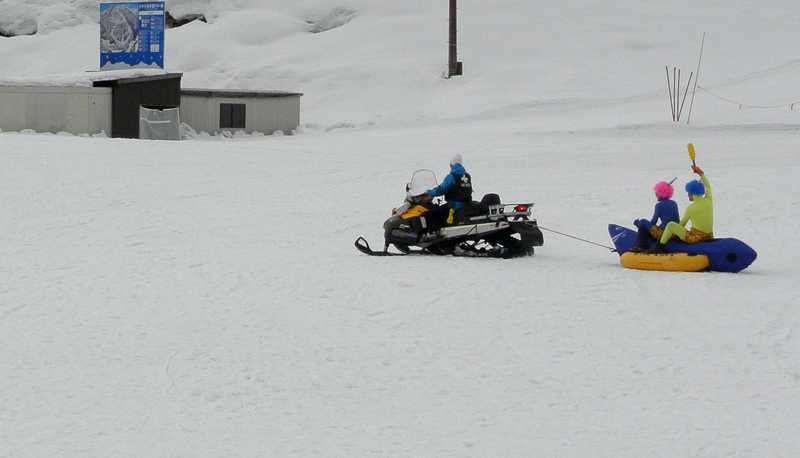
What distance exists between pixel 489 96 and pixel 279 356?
39.2 metres

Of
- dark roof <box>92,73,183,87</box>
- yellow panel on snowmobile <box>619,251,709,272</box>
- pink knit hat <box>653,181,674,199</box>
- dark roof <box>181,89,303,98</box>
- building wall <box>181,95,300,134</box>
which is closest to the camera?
yellow panel on snowmobile <box>619,251,709,272</box>

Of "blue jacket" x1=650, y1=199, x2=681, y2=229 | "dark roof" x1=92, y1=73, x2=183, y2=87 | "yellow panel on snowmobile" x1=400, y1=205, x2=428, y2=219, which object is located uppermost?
"dark roof" x1=92, y1=73, x2=183, y2=87

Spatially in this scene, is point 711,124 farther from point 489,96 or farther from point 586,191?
point 586,191

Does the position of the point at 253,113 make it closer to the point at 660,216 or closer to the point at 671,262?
the point at 660,216

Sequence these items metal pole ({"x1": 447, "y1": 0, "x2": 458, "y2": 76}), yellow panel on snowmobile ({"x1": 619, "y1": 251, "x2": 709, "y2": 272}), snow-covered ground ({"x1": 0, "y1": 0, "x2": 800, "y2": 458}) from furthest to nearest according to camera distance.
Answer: metal pole ({"x1": 447, "y1": 0, "x2": 458, "y2": 76}), yellow panel on snowmobile ({"x1": 619, "y1": 251, "x2": 709, "y2": 272}), snow-covered ground ({"x1": 0, "y1": 0, "x2": 800, "y2": 458})

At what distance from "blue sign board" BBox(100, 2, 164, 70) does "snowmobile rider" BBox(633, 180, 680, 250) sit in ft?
107

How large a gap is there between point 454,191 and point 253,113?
96.3 feet

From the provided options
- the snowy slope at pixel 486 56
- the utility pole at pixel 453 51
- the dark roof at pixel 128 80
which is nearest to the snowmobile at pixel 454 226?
the snowy slope at pixel 486 56

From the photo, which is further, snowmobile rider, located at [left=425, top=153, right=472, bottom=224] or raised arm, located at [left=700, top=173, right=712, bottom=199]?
snowmobile rider, located at [left=425, top=153, right=472, bottom=224]

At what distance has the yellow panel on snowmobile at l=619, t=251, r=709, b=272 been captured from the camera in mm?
12094

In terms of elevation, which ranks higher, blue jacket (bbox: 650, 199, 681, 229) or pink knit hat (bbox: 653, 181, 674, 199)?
pink knit hat (bbox: 653, 181, 674, 199)

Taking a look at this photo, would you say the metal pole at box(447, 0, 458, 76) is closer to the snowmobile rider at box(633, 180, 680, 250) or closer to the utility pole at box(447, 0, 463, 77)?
the utility pole at box(447, 0, 463, 77)

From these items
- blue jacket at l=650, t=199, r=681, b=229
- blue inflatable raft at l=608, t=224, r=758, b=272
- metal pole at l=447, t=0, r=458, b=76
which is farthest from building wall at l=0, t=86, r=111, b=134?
blue inflatable raft at l=608, t=224, r=758, b=272

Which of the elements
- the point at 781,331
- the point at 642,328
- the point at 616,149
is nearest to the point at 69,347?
the point at 642,328
